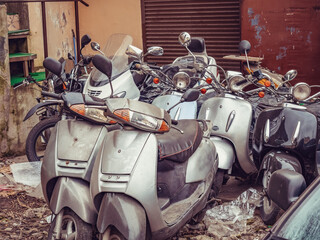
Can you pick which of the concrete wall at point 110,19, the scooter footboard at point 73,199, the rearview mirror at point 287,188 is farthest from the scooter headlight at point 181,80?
the concrete wall at point 110,19

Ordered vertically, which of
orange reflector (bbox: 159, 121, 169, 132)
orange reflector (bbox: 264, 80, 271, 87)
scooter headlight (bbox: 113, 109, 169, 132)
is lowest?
orange reflector (bbox: 159, 121, 169, 132)

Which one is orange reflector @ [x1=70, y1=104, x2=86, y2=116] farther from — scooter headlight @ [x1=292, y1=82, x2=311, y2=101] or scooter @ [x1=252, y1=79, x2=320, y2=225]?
scooter headlight @ [x1=292, y1=82, x2=311, y2=101]

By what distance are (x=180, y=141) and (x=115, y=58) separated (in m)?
2.38

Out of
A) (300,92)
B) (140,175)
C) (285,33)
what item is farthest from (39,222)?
(285,33)

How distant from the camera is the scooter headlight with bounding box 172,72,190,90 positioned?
6.13 meters

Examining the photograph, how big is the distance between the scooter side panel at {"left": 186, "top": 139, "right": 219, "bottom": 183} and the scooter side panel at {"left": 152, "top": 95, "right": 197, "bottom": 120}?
1010 mm

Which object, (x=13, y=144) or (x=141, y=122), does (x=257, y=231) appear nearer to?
(x=141, y=122)

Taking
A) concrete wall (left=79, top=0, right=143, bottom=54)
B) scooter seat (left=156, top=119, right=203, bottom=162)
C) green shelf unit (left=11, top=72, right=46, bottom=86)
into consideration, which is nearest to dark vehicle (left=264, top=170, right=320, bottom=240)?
scooter seat (left=156, top=119, right=203, bottom=162)

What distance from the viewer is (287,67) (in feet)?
32.0

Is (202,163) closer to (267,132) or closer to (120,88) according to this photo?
(267,132)

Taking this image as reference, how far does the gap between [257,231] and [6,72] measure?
407cm

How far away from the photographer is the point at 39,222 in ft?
19.0

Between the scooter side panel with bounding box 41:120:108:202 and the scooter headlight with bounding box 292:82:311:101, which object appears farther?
the scooter headlight with bounding box 292:82:311:101

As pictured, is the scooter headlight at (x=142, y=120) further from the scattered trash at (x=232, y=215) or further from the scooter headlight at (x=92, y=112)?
the scattered trash at (x=232, y=215)
